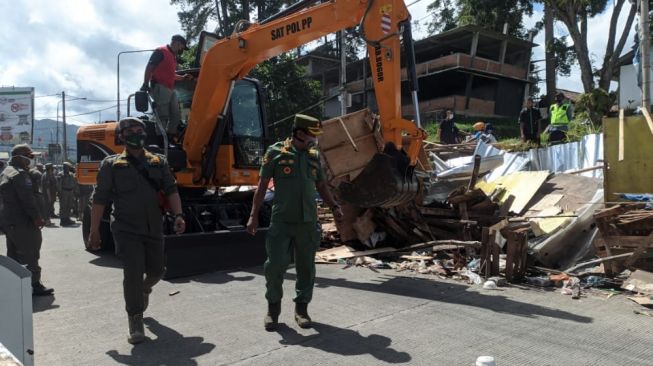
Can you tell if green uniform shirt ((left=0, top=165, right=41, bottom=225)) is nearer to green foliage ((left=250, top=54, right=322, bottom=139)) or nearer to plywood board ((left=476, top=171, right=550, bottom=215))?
plywood board ((left=476, top=171, right=550, bottom=215))

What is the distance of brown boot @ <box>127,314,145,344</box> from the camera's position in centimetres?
435

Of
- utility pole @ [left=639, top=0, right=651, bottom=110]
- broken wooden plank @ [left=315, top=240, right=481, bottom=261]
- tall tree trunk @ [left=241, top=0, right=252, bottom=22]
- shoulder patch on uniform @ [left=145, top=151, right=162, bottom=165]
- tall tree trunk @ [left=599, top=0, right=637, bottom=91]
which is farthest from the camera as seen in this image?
tall tree trunk @ [left=241, top=0, right=252, bottom=22]

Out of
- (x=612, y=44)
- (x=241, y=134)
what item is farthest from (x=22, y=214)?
(x=612, y=44)

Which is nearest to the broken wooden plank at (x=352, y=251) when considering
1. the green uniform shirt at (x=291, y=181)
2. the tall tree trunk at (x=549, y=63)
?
the green uniform shirt at (x=291, y=181)

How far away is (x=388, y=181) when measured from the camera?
21.7ft

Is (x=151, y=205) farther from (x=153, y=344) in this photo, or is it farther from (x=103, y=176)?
(x=153, y=344)

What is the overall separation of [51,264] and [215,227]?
2858 millimetres

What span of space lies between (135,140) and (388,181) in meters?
3.29

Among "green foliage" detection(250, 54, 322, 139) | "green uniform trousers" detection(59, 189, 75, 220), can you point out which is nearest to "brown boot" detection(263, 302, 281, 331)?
"green uniform trousers" detection(59, 189, 75, 220)

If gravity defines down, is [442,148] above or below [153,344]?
above

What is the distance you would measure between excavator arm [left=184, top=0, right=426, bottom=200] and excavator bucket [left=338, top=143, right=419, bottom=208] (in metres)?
0.05

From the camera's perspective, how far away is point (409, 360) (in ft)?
12.9

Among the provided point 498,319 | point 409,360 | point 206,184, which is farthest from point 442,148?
point 409,360

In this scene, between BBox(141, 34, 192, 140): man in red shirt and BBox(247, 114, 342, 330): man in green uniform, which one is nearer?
BBox(247, 114, 342, 330): man in green uniform
